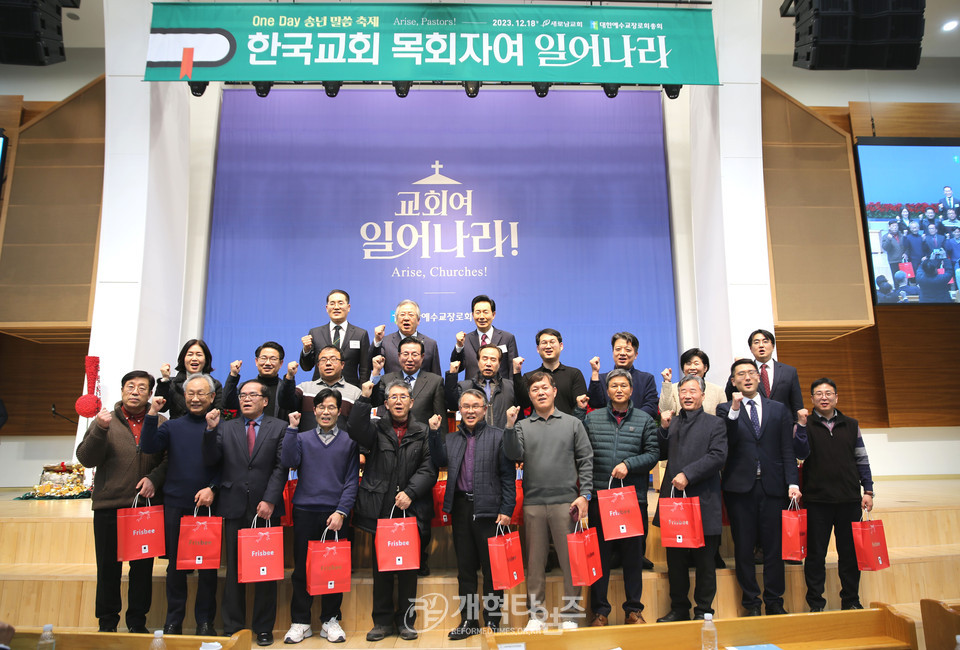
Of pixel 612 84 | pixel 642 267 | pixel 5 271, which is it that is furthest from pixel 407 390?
pixel 5 271

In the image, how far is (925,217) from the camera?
21.8 ft

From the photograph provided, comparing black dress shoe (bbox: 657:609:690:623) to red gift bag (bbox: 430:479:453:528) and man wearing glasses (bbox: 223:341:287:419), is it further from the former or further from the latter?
man wearing glasses (bbox: 223:341:287:419)

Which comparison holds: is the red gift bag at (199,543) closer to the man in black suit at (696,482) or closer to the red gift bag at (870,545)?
the man in black suit at (696,482)

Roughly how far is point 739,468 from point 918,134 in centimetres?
576

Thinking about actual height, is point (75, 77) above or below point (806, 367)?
above

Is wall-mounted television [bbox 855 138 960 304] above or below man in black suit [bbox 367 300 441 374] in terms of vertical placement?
above

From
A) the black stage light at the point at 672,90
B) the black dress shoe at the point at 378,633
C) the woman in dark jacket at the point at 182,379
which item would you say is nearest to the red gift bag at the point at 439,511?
the black dress shoe at the point at 378,633

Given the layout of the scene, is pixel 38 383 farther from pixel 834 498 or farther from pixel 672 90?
pixel 834 498

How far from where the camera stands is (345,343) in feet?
14.9

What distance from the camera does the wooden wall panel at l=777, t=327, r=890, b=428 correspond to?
745cm

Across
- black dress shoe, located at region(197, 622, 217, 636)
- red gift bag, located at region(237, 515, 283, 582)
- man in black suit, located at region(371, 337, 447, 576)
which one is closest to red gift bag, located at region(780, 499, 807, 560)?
man in black suit, located at region(371, 337, 447, 576)

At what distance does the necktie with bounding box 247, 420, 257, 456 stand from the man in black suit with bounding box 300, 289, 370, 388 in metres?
0.93

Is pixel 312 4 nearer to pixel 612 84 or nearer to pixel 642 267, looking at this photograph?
pixel 612 84

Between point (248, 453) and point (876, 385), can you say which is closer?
point (248, 453)
